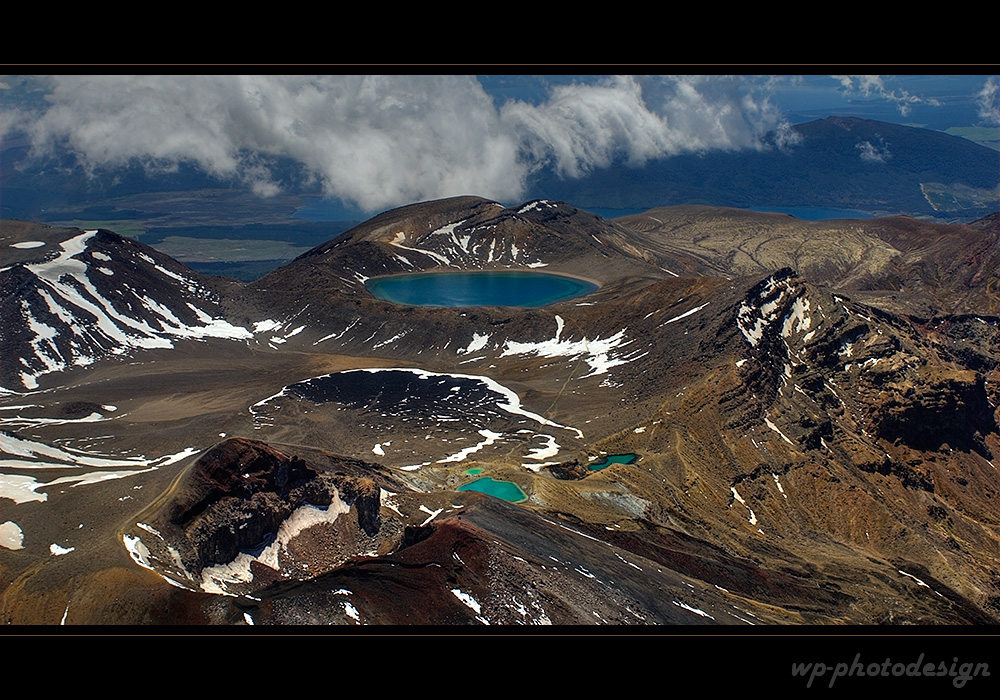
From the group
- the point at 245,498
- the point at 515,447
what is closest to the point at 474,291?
the point at 515,447

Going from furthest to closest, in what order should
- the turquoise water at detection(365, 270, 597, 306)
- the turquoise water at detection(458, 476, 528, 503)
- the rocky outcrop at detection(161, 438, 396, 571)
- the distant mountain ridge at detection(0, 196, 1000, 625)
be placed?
the turquoise water at detection(365, 270, 597, 306) < the turquoise water at detection(458, 476, 528, 503) < the rocky outcrop at detection(161, 438, 396, 571) < the distant mountain ridge at detection(0, 196, 1000, 625)

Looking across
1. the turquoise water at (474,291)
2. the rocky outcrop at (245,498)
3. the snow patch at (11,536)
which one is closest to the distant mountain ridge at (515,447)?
the rocky outcrop at (245,498)

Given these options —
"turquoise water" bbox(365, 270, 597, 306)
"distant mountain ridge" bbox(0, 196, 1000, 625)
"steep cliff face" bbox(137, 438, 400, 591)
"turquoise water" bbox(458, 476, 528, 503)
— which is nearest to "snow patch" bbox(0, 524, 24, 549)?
"distant mountain ridge" bbox(0, 196, 1000, 625)

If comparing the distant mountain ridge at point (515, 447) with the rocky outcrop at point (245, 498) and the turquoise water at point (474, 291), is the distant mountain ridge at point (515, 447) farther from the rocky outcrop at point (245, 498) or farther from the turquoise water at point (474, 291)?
the turquoise water at point (474, 291)

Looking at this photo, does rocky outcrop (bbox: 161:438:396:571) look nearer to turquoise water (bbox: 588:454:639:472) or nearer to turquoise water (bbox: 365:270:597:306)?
turquoise water (bbox: 588:454:639:472)

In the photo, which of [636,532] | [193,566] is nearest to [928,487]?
[636,532]

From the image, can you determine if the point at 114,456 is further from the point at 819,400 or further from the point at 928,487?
the point at 928,487
